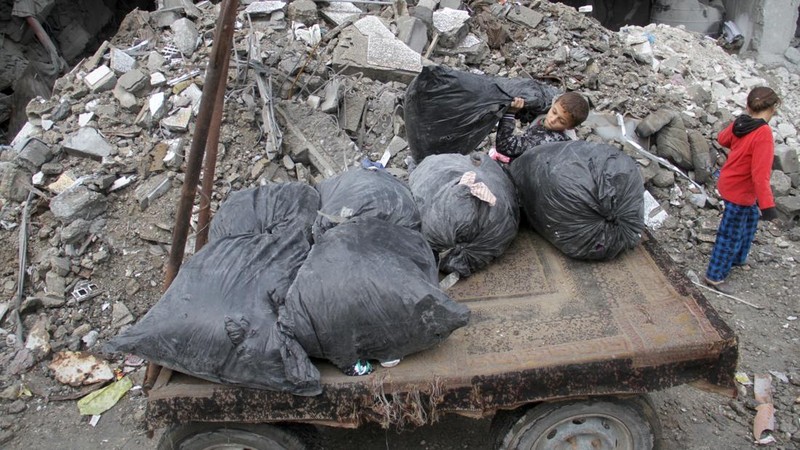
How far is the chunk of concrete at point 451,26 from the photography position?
615 centimetres

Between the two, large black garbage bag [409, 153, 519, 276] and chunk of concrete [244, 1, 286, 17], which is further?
chunk of concrete [244, 1, 286, 17]

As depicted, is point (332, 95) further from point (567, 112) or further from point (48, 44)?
point (48, 44)

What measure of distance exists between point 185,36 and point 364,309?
14.2 feet

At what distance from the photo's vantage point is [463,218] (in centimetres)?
276

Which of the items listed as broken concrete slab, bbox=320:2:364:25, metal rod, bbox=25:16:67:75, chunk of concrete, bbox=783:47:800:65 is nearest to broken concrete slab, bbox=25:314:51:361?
broken concrete slab, bbox=320:2:364:25

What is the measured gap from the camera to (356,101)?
17.5 feet

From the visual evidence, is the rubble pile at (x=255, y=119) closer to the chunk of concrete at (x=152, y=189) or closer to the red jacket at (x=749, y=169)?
the chunk of concrete at (x=152, y=189)

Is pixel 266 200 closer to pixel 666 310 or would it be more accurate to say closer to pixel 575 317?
pixel 575 317

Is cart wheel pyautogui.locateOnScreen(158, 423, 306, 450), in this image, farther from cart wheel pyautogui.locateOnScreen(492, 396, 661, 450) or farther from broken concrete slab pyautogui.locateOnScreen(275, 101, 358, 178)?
broken concrete slab pyautogui.locateOnScreen(275, 101, 358, 178)

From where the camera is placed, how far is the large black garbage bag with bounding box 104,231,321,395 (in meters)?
2.25

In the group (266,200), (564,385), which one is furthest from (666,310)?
(266,200)

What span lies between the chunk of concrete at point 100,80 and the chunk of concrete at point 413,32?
2699mm

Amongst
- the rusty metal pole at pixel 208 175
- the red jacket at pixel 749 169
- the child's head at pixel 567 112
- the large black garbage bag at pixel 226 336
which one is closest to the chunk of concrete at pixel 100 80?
the rusty metal pole at pixel 208 175

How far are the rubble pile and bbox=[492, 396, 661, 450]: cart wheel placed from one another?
246 cm
